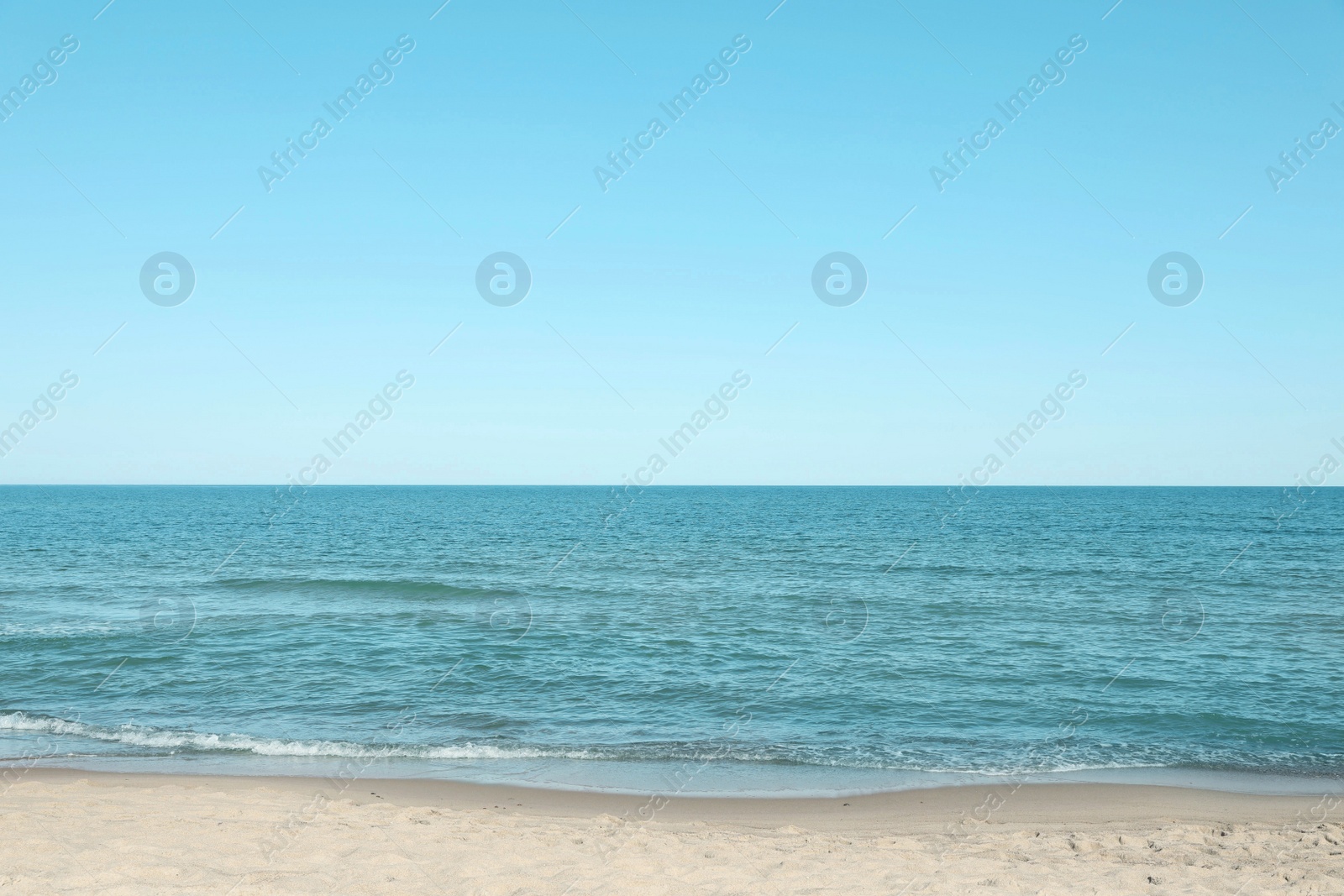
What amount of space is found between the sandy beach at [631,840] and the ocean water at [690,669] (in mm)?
866

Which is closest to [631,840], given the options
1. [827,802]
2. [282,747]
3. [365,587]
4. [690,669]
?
[827,802]

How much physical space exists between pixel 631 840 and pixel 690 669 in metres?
8.75

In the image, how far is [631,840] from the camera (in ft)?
30.7

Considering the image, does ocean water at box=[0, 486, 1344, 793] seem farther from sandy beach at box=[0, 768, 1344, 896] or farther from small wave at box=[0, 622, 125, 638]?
sandy beach at box=[0, 768, 1344, 896]

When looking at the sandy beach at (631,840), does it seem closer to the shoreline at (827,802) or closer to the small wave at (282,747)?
the shoreline at (827,802)

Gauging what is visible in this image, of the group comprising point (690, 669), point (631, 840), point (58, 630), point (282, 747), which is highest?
point (58, 630)

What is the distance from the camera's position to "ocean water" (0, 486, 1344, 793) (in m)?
12.9

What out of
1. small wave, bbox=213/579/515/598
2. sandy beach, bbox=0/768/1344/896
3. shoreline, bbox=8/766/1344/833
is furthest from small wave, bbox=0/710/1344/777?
small wave, bbox=213/579/515/598

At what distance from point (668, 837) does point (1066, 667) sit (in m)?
12.0

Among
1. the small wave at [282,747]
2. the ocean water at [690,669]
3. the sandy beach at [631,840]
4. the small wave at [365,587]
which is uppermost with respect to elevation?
the small wave at [365,587]

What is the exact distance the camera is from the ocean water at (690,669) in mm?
12867

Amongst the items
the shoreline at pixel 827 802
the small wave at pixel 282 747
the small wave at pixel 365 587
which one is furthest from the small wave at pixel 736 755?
the small wave at pixel 365 587

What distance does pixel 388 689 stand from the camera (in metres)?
16.6

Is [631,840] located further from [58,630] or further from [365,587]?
[365,587]
